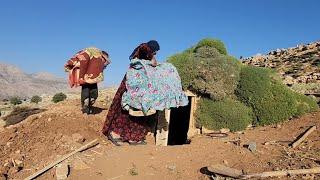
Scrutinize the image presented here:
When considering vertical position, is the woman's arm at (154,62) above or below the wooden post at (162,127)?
above

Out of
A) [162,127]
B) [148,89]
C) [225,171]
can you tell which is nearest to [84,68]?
[148,89]

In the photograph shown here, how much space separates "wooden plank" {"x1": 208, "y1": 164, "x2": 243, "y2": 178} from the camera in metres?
5.85

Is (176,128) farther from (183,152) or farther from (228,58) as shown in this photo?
(183,152)

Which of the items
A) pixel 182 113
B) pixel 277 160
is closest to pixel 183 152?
pixel 277 160

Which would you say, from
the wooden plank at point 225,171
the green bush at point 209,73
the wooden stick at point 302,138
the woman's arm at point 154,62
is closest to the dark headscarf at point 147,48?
the woman's arm at point 154,62

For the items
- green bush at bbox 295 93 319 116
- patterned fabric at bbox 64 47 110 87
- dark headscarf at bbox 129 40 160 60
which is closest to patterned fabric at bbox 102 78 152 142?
dark headscarf at bbox 129 40 160 60

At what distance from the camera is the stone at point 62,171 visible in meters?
6.16

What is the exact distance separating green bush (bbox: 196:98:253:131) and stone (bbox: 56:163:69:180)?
358cm

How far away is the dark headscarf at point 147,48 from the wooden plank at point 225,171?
2582 millimetres

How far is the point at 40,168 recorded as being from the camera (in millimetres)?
6551

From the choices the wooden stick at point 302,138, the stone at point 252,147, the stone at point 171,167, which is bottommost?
the stone at point 171,167

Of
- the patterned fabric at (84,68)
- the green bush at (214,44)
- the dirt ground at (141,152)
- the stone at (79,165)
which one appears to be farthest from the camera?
the green bush at (214,44)

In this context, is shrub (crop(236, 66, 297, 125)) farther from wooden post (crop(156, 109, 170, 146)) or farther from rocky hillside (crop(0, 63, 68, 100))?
rocky hillside (crop(0, 63, 68, 100))

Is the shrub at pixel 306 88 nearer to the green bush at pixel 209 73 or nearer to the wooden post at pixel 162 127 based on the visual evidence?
the green bush at pixel 209 73
